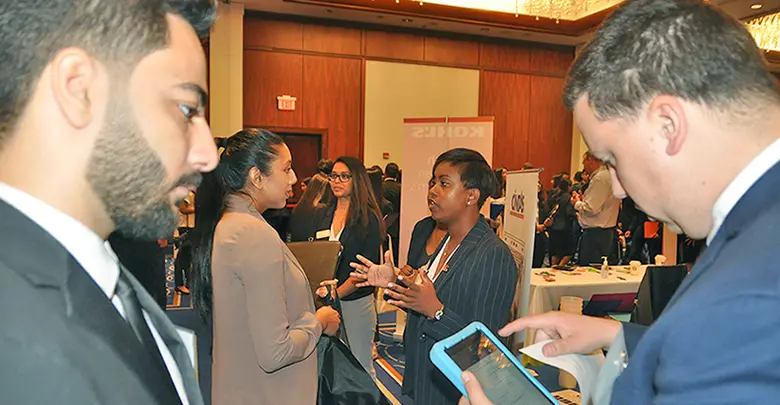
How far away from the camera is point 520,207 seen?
3.13 metres

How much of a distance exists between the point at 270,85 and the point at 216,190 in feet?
25.4

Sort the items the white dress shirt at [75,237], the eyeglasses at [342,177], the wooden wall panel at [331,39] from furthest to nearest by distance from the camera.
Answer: the wooden wall panel at [331,39] → the eyeglasses at [342,177] → the white dress shirt at [75,237]

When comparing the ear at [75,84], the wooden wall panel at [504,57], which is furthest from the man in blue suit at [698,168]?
the wooden wall panel at [504,57]

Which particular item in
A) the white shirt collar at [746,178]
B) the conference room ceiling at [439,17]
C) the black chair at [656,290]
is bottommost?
the black chair at [656,290]

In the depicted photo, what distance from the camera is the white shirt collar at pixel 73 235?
0.63 metres

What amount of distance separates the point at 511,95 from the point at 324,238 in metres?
8.31

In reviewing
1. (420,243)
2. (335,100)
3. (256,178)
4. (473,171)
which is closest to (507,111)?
(335,100)

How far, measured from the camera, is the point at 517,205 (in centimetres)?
318

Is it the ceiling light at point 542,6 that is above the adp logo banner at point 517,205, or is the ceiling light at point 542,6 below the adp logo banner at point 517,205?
above

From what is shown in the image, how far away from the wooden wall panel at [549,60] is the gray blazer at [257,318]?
10161 mm

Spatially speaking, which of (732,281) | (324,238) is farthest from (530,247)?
(732,281)

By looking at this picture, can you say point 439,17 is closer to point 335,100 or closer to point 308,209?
point 335,100

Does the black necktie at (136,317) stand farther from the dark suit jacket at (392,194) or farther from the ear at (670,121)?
the dark suit jacket at (392,194)

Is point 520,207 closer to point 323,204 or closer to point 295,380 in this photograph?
point 323,204
